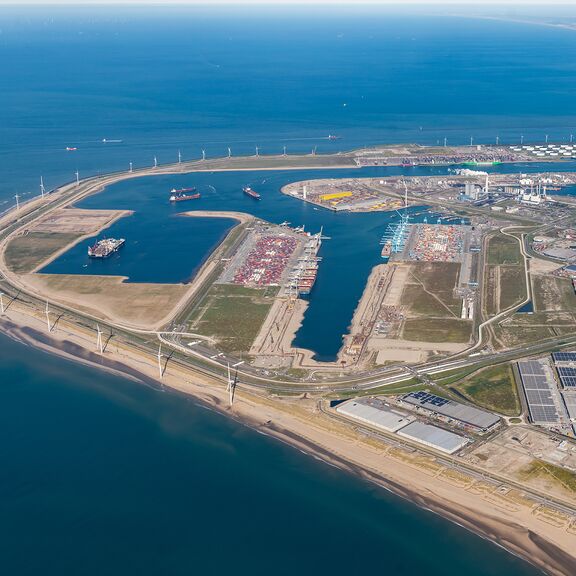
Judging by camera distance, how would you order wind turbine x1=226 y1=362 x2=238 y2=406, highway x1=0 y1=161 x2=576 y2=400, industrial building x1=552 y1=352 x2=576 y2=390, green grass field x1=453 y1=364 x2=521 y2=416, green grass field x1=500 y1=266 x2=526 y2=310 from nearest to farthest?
green grass field x1=453 y1=364 x2=521 y2=416, wind turbine x1=226 y1=362 x2=238 y2=406, industrial building x1=552 y1=352 x2=576 y2=390, highway x1=0 y1=161 x2=576 y2=400, green grass field x1=500 y1=266 x2=526 y2=310

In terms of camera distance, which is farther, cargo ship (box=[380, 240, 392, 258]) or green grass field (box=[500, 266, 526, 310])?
cargo ship (box=[380, 240, 392, 258])

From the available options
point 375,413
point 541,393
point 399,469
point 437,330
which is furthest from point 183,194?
point 399,469

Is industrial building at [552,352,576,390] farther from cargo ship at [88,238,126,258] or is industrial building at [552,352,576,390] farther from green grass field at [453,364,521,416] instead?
cargo ship at [88,238,126,258]

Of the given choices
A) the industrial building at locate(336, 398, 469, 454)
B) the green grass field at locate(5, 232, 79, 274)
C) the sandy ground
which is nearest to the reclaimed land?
the green grass field at locate(5, 232, 79, 274)

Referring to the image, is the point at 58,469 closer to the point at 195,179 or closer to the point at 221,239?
the point at 221,239

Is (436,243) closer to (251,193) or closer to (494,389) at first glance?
(251,193)

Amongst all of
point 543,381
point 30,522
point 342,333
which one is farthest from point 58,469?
point 543,381

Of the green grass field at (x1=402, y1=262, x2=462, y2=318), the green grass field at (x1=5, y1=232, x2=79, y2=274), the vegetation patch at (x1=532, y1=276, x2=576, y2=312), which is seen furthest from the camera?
the green grass field at (x1=5, y1=232, x2=79, y2=274)
